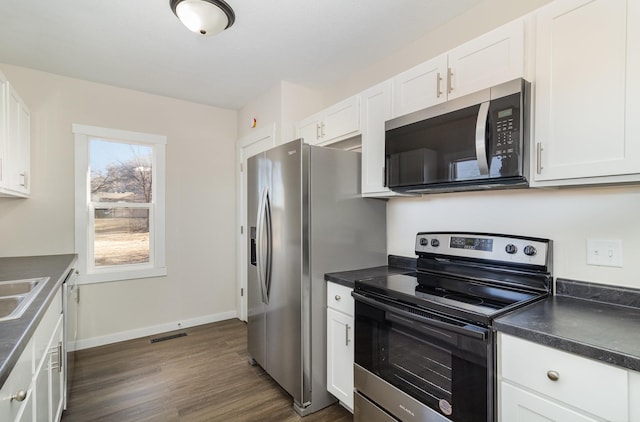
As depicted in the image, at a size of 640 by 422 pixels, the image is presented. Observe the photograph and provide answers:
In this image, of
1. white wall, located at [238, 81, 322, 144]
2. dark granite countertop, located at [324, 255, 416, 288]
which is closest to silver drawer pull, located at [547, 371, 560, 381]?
dark granite countertop, located at [324, 255, 416, 288]

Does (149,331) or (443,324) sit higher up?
(443,324)

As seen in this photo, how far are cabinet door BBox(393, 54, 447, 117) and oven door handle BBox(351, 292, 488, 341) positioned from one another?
3.83 feet

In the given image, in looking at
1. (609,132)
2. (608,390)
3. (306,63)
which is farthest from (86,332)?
(609,132)

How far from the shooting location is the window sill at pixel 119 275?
3084mm

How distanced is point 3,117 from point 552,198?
11.1 feet

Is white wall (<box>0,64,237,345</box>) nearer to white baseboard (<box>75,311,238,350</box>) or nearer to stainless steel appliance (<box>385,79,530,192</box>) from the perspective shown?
white baseboard (<box>75,311,238,350</box>)

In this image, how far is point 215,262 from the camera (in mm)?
3850

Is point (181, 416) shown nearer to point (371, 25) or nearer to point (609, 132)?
point (609, 132)

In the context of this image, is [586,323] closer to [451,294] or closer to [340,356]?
[451,294]

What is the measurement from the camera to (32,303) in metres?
1.34

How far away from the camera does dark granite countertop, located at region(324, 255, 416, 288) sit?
1953mm

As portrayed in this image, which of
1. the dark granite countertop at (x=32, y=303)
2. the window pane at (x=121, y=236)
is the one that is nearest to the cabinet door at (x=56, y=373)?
the dark granite countertop at (x=32, y=303)

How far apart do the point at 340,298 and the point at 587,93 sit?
158 centimetres

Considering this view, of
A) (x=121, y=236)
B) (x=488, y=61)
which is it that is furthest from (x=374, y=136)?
(x=121, y=236)
